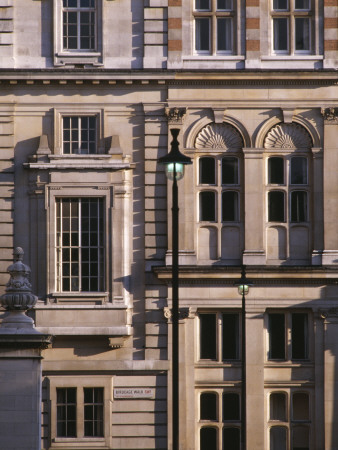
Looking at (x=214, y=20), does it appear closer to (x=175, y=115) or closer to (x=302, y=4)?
(x=302, y=4)

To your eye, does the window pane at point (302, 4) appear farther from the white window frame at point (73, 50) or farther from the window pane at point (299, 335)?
the window pane at point (299, 335)

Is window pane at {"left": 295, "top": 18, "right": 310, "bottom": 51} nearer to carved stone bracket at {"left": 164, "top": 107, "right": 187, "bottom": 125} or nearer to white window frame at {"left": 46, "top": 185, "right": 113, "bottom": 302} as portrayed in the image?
carved stone bracket at {"left": 164, "top": 107, "right": 187, "bottom": 125}

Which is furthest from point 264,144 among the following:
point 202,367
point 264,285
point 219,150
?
point 202,367

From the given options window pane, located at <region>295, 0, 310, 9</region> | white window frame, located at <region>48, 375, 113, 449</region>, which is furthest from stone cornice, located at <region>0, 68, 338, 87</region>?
white window frame, located at <region>48, 375, 113, 449</region>

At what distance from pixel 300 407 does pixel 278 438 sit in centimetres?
134

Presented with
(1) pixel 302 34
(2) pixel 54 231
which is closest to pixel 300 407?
(2) pixel 54 231

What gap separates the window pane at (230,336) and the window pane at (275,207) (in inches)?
148

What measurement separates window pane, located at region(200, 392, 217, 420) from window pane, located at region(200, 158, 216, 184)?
7.60 meters

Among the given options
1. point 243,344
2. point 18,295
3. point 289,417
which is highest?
point 18,295

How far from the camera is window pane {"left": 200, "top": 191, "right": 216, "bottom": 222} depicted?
1941 inches

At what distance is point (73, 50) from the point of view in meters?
49.2

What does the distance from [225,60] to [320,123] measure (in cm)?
A: 408

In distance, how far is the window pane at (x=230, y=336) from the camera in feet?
161

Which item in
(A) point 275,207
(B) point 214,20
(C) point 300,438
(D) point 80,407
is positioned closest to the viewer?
(D) point 80,407
